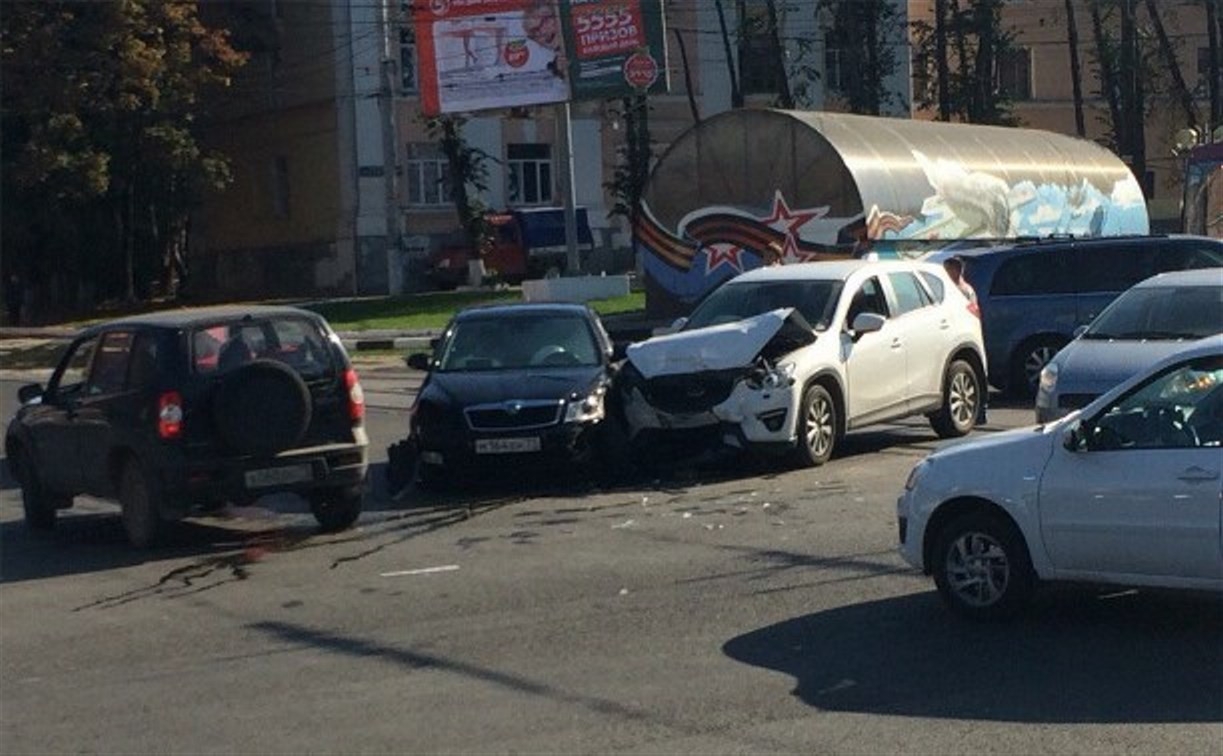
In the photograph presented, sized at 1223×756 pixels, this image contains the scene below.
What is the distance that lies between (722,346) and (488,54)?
94.0 ft

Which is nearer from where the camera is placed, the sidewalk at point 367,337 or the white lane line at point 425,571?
the white lane line at point 425,571

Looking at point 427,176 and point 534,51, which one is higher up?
point 534,51

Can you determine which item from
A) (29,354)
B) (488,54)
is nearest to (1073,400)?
(29,354)

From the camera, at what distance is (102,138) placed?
50.8 meters

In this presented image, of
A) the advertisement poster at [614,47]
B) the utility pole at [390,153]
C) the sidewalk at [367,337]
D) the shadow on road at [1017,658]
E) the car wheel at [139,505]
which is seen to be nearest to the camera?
the shadow on road at [1017,658]

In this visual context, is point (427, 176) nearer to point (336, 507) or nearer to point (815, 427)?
point (815, 427)

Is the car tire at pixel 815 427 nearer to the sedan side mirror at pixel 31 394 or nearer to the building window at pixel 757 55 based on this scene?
the sedan side mirror at pixel 31 394

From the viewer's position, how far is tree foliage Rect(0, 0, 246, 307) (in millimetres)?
48531

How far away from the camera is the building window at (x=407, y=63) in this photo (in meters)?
54.3

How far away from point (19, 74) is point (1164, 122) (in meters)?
40.4

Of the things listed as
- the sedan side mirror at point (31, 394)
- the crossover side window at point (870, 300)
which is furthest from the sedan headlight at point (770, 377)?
the sedan side mirror at point (31, 394)

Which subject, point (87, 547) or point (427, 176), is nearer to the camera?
point (87, 547)

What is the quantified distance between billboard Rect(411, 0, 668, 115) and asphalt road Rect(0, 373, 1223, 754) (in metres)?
29.0

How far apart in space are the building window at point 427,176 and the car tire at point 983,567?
4716 centimetres
